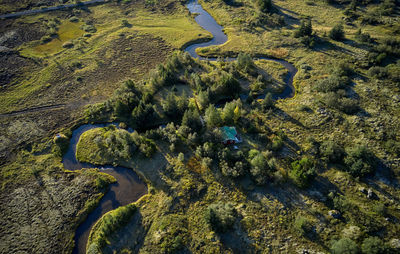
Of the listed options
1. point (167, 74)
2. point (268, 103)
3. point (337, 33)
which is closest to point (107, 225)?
point (167, 74)

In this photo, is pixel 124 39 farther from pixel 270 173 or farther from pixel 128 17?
pixel 270 173

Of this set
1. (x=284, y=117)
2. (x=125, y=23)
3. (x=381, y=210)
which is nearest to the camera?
(x=381, y=210)

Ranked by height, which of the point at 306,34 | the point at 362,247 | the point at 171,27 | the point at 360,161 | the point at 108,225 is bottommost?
the point at 108,225

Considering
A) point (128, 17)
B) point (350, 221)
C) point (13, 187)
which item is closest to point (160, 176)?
point (13, 187)

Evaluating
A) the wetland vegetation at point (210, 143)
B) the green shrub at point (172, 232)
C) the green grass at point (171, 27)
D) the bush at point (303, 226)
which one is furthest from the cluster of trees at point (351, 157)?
the green grass at point (171, 27)

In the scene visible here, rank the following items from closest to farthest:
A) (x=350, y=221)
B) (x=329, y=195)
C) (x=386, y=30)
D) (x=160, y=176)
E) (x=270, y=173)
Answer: (x=350, y=221), (x=329, y=195), (x=270, y=173), (x=160, y=176), (x=386, y=30)

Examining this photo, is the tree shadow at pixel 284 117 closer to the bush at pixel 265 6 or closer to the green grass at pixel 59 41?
the bush at pixel 265 6

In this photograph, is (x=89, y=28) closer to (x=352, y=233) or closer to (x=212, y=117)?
(x=212, y=117)
